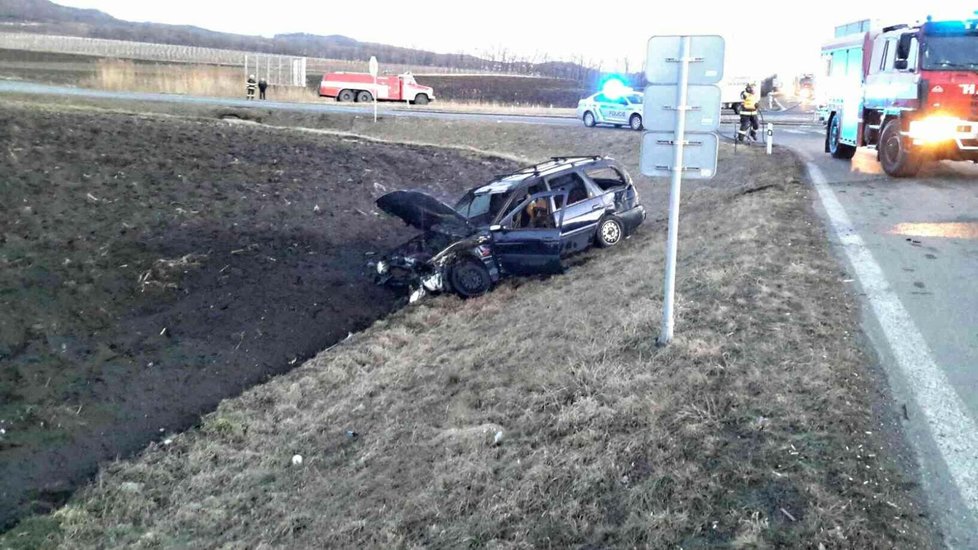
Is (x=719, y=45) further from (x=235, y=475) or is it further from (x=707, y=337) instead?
(x=235, y=475)

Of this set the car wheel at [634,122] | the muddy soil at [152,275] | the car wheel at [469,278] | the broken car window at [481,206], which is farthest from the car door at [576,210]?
the car wheel at [634,122]

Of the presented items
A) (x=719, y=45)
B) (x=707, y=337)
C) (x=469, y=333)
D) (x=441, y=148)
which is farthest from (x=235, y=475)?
(x=441, y=148)

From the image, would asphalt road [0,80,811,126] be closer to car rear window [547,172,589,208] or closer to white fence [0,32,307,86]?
car rear window [547,172,589,208]

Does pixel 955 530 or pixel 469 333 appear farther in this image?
pixel 469 333

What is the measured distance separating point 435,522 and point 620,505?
1.23 m

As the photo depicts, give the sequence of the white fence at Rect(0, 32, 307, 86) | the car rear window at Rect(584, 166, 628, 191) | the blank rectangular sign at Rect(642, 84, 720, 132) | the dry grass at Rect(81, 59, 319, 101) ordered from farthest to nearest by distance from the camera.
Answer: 1. the white fence at Rect(0, 32, 307, 86)
2. the dry grass at Rect(81, 59, 319, 101)
3. the car rear window at Rect(584, 166, 628, 191)
4. the blank rectangular sign at Rect(642, 84, 720, 132)

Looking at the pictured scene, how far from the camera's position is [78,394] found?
8.70 m

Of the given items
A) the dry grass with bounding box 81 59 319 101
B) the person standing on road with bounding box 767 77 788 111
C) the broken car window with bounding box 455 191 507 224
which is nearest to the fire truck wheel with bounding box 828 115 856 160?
the broken car window with bounding box 455 191 507 224

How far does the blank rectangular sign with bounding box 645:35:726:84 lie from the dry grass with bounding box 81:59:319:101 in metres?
37.4

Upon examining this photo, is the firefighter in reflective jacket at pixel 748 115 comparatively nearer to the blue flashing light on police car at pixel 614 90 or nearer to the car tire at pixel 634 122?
the car tire at pixel 634 122

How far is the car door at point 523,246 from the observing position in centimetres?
1141

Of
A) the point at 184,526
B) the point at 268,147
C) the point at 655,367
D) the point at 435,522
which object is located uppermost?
the point at 268,147

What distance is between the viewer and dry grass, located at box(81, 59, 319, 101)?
39531 mm

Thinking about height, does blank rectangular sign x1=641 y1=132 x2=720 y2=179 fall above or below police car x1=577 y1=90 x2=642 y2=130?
below
